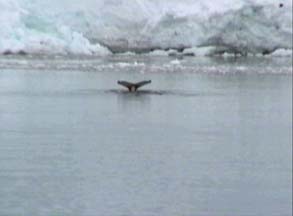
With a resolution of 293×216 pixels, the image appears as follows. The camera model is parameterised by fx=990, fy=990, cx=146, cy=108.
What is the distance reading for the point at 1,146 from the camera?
813 cm

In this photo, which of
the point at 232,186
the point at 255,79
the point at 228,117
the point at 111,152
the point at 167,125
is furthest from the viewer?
the point at 255,79

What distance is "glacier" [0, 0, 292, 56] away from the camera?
25438 mm

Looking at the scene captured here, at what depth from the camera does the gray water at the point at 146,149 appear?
19.0ft

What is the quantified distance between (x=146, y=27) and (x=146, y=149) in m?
19.0

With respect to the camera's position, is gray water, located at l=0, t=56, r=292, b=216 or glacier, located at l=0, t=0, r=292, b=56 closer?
gray water, located at l=0, t=56, r=292, b=216

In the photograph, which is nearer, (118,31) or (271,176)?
(271,176)

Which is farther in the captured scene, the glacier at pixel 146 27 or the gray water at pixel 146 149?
the glacier at pixel 146 27

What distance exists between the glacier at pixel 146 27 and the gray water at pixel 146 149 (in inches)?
372

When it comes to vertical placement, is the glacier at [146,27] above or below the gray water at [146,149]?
above

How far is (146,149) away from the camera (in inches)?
315

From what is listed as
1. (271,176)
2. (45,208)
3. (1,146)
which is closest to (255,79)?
(1,146)

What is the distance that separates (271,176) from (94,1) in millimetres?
21682

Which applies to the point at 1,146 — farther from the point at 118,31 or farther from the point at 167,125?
the point at 118,31

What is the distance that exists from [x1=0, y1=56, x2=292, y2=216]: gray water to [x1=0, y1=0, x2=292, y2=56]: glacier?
9452 mm
